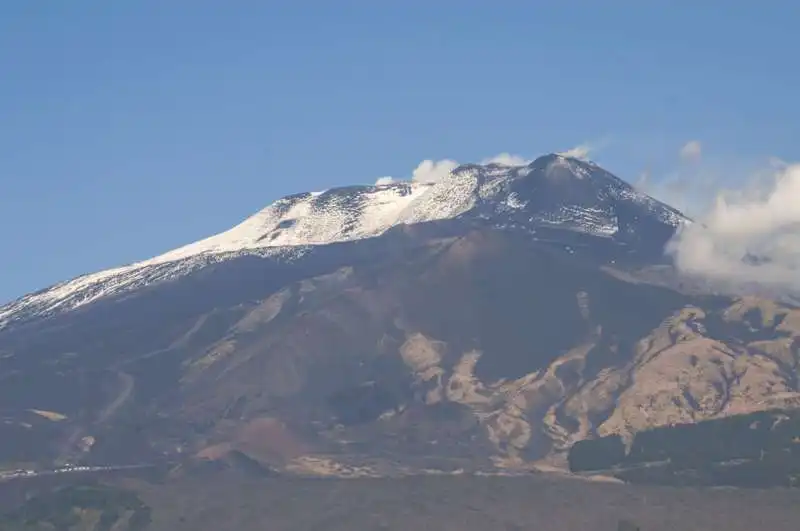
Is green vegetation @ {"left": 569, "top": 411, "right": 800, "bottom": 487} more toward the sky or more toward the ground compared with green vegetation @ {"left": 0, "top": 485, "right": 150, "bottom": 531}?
more toward the ground

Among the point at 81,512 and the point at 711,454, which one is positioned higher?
the point at 81,512

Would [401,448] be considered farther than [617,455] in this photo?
Yes

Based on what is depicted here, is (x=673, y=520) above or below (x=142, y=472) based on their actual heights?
below

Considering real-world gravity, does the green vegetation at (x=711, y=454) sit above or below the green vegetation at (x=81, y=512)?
below

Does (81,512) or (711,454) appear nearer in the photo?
(81,512)

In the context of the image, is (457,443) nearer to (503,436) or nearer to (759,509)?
(503,436)

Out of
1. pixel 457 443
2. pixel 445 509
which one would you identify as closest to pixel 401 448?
pixel 457 443

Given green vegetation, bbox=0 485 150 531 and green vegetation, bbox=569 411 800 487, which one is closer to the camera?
green vegetation, bbox=0 485 150 531

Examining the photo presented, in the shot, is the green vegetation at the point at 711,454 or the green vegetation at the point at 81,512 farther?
the green vegetation at the point at 711,454
